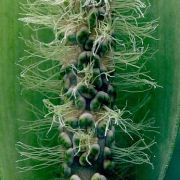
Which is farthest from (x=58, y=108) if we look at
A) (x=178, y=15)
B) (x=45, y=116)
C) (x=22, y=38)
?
(x=178, y=15)

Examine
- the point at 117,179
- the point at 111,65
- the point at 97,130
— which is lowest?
the point at 117,179

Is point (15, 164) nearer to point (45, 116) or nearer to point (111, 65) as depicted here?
point (45, 116)

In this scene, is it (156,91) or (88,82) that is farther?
(156,91)

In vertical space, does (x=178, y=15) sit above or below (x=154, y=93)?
above

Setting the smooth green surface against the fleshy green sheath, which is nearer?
the fleshy green sheath

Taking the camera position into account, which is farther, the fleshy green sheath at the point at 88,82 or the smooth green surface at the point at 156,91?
the smooth green surface at the point at 156,91

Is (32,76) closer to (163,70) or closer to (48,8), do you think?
(48,8)

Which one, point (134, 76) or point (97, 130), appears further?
point (134, 76)
